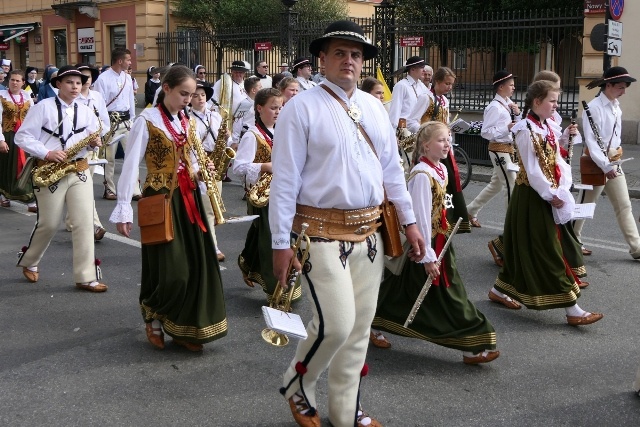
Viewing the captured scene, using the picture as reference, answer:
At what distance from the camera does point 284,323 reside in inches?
139

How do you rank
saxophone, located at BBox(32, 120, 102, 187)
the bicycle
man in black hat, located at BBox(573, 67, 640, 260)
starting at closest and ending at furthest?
saxophone, located at BBox(32, 120, 102, 187) → man in black hat, located at BBox(573, 67, 640, 260) → the bicycle

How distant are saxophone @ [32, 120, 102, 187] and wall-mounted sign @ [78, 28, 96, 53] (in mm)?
27630

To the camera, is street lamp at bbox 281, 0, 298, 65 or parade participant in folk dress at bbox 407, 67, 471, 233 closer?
parade participant in folk dress at bbox 407, 67, 471, 233

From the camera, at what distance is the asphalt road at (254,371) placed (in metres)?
4.21

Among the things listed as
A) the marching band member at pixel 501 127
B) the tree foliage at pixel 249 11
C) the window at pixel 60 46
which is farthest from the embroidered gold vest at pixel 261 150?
the window at pixel 60 46

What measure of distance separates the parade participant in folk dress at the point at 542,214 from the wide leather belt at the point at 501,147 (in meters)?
2.66

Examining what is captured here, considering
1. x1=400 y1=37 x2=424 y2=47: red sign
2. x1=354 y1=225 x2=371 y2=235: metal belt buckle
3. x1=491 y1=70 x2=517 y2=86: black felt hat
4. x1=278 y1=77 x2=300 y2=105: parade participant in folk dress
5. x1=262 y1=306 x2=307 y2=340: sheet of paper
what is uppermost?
x1=400 y1=37 x2=424 y2=47: red sign

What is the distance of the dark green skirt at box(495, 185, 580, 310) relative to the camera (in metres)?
5.59

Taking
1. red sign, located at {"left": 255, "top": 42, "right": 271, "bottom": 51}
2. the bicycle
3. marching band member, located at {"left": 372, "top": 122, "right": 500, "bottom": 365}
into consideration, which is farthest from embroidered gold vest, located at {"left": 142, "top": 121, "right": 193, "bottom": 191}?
red sign, located at {"left": 255, "top": 42, "right": 271, "bottom": 51}

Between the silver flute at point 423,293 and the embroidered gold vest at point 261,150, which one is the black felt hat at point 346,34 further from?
the embroidered gold vest at point 261,150

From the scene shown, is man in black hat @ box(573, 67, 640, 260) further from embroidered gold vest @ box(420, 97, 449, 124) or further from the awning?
the awning

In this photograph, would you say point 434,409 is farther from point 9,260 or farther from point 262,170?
point 9,260

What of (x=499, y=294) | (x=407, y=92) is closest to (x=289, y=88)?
(x=407, y=92)

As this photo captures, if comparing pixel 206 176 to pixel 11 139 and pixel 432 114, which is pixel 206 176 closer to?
→ pixel 432 114
